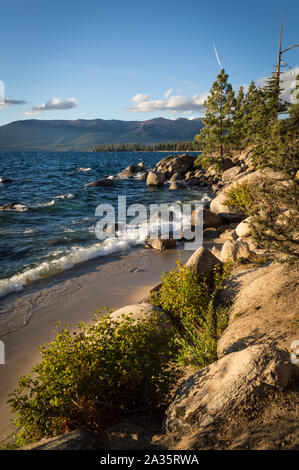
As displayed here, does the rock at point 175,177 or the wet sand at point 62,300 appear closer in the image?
the wet sand at point 62,300

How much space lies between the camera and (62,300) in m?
9.16

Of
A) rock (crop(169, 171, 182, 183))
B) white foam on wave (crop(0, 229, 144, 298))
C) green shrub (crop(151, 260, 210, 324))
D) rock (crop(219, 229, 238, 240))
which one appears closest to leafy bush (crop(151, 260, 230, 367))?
green shrub (crop(151, 260, 210, 324))

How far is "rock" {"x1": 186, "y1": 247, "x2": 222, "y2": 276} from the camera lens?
26.2 feet

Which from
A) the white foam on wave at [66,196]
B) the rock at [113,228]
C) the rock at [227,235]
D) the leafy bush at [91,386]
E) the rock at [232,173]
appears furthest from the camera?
the rock at [232,173]

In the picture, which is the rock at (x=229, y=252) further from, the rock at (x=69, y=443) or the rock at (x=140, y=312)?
the rock at (x=69, y=443)

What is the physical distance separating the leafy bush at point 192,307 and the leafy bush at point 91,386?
1.21 meters

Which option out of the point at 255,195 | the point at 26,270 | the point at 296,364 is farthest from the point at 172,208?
the point at 296,364

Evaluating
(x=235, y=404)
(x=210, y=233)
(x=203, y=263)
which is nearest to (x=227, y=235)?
(x=210, y=233)

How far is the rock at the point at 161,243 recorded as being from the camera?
14.2 metres

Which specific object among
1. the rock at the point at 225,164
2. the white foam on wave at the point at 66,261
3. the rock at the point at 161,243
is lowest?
the white foam on wave at the point at 66,261

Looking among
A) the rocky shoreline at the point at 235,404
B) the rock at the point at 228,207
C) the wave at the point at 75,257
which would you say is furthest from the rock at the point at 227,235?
the rocky shoreline at the point at 235,404

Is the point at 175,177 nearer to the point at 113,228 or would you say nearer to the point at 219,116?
the point at 219,116

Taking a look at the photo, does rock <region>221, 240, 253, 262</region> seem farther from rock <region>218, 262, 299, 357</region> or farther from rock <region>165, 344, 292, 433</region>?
rock <region>165, 344, 292, 433</region>

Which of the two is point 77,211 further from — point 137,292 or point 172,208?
point 137,292
